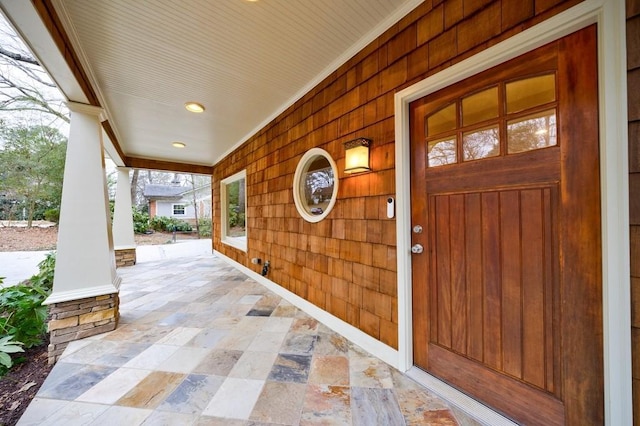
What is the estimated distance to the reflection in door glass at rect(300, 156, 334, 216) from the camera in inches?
102

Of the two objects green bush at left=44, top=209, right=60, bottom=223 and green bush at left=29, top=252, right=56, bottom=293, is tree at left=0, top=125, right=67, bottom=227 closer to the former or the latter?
green bush at left=44, top=209, right=60, bottom=223

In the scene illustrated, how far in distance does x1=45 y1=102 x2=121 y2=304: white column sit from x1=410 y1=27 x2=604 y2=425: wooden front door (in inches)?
116

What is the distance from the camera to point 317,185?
2770mm

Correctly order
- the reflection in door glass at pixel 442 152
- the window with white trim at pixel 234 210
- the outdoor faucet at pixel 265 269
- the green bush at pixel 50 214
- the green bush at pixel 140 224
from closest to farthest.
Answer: the reflection in door glass at pixel 442 152 → the outdoor faucet at pixel 265 269 → the window with white trim at pixel 234 210 → the green bush at pixel 50 214 → the green bush at pixel 140 224

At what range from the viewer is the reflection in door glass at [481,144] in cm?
134

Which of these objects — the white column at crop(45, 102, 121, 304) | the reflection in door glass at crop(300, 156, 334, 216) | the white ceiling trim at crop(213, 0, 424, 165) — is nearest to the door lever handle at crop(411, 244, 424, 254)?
the reflection in door glass at crop(300, 156, 334, 216)

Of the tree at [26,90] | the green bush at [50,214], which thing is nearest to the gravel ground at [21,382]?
the tree at [26,90]

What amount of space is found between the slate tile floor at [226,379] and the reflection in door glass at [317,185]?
1.30 m

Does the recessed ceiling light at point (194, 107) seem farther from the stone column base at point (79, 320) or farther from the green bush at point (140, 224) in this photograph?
the green bush at point (140, 224)

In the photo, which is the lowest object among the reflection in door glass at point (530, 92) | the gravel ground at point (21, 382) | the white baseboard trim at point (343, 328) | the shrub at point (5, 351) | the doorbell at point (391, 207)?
the gravel ground at point (21, 382)

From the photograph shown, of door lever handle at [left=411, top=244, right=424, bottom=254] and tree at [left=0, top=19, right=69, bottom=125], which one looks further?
tree at [left=0, top=19, right=69, bottom=125]

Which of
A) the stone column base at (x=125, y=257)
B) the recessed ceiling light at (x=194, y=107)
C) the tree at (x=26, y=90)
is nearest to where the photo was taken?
the recessed ceiling light at (x=194, y=107)

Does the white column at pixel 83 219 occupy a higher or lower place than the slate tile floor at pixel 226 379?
higher

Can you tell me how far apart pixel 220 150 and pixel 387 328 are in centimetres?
510
